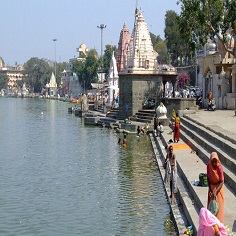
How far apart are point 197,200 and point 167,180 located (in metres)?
2.19

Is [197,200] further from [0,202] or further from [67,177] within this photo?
[67,177]

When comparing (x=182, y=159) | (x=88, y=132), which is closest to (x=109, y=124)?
(x=88, y=132)

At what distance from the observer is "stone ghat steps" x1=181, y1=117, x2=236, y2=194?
39.9 feet

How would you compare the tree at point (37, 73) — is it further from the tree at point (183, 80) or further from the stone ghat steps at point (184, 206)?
the stone ghat steps at point (184, 206)

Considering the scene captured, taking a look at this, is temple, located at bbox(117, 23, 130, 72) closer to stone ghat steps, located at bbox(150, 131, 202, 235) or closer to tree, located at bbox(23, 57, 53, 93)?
stone ghat steps, located at bbox(150, 131, 202, 235)

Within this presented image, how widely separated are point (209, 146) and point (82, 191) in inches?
154

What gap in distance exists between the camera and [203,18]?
84.4ft

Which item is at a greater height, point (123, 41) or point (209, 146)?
point (123, 41)

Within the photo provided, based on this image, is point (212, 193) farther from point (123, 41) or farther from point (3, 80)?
point (3, 80)

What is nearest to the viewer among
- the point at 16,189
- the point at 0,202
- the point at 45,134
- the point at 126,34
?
the point at 0,202

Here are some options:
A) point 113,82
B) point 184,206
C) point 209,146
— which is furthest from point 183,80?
point 184,206

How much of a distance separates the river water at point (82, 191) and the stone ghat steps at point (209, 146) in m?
1.25

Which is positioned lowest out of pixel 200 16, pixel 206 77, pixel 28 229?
pixel 28 229

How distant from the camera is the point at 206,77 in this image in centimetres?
3484
